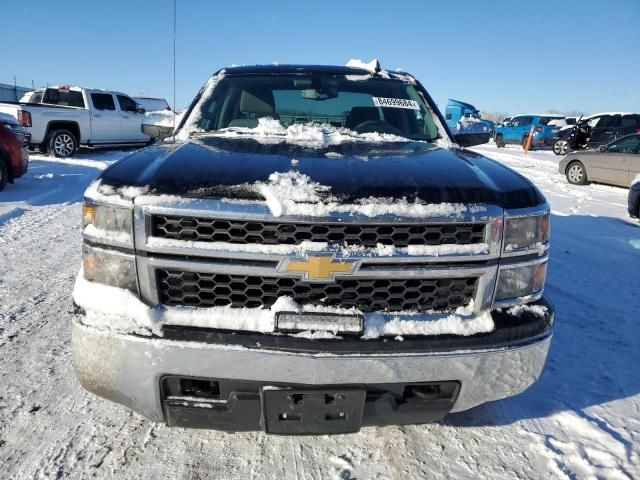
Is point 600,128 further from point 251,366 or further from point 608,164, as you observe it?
point 251,366

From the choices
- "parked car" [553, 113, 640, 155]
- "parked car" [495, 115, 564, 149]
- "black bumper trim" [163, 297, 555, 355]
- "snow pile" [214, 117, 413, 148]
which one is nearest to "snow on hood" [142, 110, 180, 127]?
"snow pile" [214, 117, 413, 148]

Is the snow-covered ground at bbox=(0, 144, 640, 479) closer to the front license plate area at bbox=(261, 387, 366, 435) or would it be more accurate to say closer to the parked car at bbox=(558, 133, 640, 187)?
the front license plate area at bbox=(261, 387, 366, 435)

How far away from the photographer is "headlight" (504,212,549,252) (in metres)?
1.82

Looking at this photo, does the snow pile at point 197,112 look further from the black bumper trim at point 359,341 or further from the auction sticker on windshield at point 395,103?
the black bumper trim at point 359,341

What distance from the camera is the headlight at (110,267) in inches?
68.7

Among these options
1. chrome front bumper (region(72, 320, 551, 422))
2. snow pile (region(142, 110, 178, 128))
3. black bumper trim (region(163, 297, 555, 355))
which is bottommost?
chrome front bumper (region(72, 320, 551, 422))

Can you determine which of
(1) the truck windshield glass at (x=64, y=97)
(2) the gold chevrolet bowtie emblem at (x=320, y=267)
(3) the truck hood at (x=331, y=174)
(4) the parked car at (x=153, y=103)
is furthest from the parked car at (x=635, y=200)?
(4) the parked car at (x=153, y=103)

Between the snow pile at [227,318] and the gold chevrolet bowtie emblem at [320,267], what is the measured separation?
12cm

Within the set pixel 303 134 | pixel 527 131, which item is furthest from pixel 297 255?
pixel 527 131

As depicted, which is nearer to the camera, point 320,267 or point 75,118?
point 320,267

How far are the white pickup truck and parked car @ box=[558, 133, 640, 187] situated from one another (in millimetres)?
11211

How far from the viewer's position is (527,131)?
82.7ft

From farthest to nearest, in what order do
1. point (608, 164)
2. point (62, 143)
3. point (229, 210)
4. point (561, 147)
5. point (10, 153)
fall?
point (561, 147) → point (62, 143) → point (608, 164) → point (10, 153) → point (229, 210)

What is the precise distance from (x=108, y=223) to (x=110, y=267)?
0.17 meters
